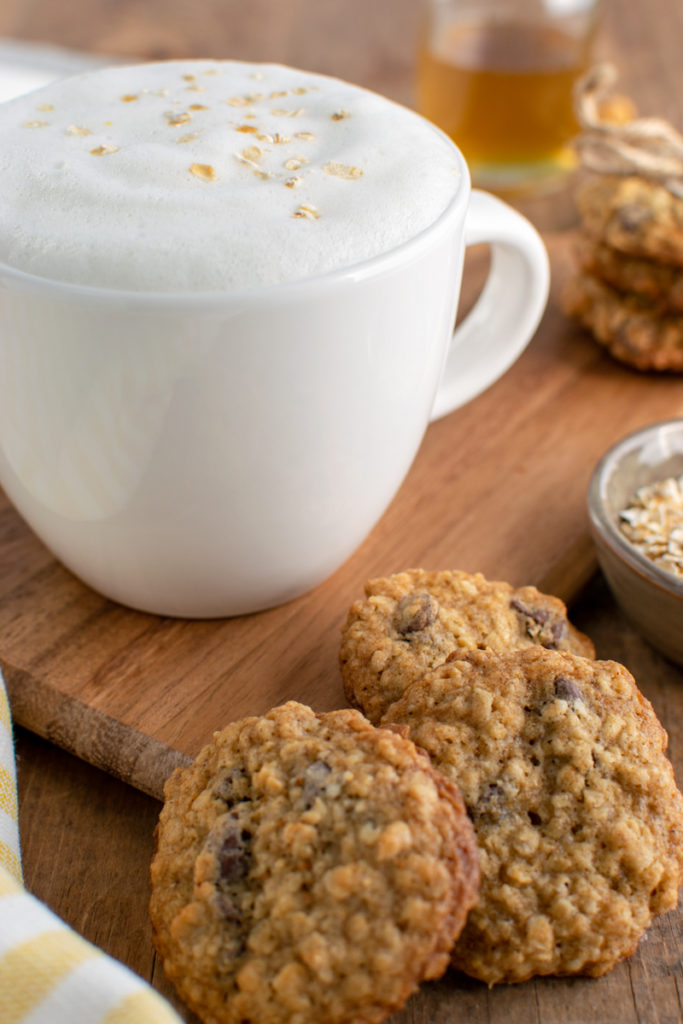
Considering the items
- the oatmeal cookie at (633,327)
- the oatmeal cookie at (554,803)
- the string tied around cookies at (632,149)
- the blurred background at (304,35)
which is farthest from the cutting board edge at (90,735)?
the blurred background at (304,35)

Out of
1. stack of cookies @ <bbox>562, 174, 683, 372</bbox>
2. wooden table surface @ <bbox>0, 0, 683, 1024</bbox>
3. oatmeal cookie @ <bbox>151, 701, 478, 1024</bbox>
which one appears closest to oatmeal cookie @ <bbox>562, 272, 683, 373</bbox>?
stack of cookies @ <bbox>562, 174, 683, 372</bbox>

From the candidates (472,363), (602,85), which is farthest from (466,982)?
(602,85)

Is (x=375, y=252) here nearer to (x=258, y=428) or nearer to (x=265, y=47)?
(x=258, y=428)

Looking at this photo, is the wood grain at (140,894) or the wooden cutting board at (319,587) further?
the wooden cutting board at (319,587)

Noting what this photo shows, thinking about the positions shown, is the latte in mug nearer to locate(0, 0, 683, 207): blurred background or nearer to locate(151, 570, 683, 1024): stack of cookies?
locate(151, 570, 683, 1024): stack of cookies

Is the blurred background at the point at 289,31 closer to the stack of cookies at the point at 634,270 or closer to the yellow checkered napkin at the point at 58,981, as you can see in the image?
the stack of cookies at the point at 634,270

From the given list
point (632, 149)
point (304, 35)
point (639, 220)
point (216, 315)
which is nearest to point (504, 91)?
point (632, 149)

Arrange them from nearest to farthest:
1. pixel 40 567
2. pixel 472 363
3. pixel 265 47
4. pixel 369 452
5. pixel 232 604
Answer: pixel 369 452 → pixel 232 604 → pixel 40 567 → pixel 472 363 → pixel 265 47
